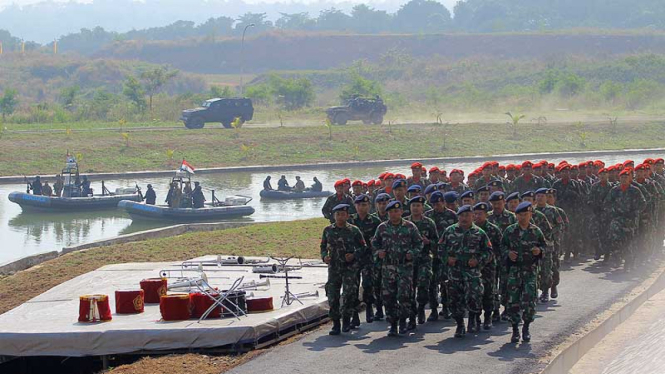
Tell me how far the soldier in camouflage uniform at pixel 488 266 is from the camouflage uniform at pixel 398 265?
2.70ft

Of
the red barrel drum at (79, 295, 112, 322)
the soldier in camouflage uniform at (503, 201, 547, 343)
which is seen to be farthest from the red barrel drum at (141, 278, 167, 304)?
the soldier in camouflage uniform at (503, 201, 547, 343)

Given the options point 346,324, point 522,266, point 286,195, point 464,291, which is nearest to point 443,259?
point 464,291

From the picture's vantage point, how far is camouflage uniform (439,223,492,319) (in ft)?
39.2

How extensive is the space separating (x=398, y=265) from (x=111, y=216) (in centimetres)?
2254

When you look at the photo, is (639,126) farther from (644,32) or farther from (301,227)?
(644,32)

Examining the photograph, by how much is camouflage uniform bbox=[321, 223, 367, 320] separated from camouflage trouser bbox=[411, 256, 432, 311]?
684 mm

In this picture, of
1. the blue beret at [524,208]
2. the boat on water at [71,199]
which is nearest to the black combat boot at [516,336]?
the blue beret at [524,208]

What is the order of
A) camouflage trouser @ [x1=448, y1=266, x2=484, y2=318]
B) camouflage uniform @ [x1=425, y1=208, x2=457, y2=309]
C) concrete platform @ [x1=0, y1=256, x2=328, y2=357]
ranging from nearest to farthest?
1. concrete platform @ [x1=0, y1=256, x2=328, y2=357]
2. camouflage trouser @ [x1=448, y1=266, x2=484, y2=318]
3. camouflage uniform @ [x1=425, y1=208, x2=457, y2=309]

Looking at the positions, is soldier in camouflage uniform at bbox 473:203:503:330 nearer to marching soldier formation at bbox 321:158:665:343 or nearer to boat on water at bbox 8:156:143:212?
marching soldier formation at bbox 321:158:665:343

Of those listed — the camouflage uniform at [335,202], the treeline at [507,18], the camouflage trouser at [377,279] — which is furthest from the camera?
the treeline at [507,18]

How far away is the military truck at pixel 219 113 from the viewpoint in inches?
2173

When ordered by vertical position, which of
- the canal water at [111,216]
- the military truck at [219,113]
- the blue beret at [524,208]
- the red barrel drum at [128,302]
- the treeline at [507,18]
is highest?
the treeline at [507,18]

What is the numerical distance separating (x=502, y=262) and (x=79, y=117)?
5399 centimetres

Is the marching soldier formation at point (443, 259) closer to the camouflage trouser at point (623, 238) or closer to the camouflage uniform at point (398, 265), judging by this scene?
the camouflage uniform at point (398, 265)
